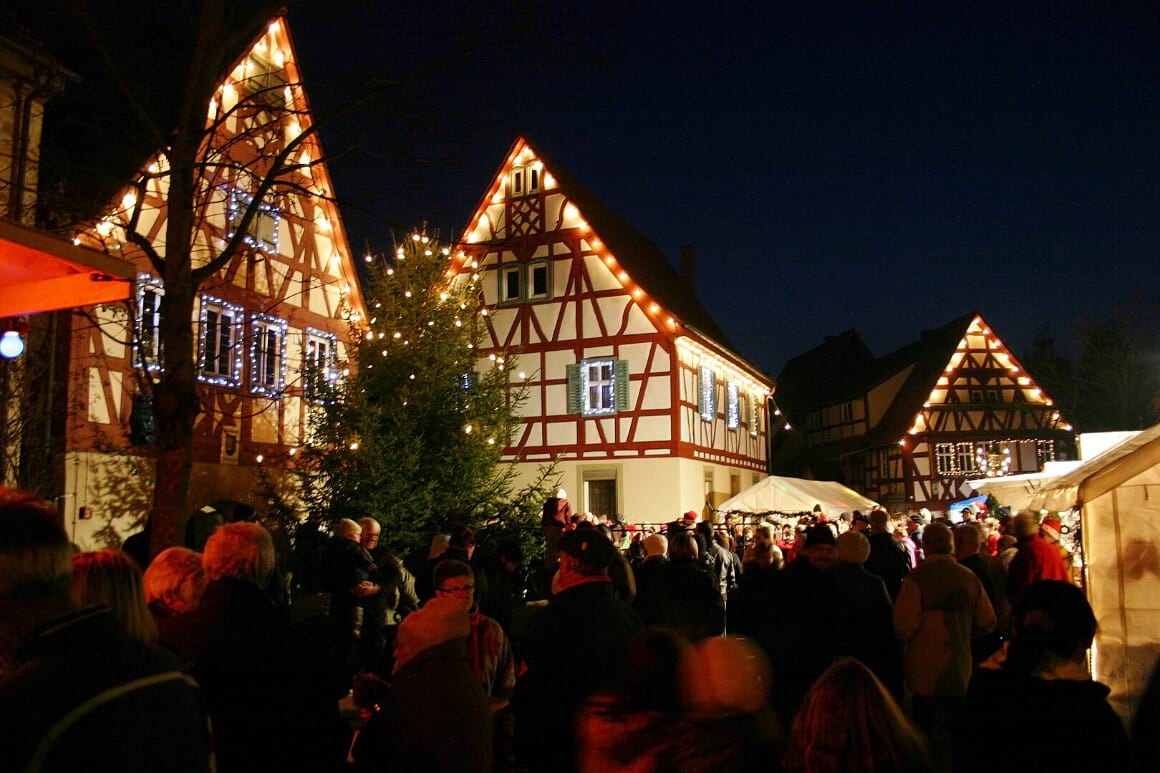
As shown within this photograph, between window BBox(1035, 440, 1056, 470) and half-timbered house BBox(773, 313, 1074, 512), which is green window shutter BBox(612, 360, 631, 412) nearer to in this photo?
half-timbered house BBox(773, 313, 1074, 512)

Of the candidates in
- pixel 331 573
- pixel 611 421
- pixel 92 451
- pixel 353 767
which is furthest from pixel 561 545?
pixel 611 421

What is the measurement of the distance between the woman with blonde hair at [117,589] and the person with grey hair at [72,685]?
270mm

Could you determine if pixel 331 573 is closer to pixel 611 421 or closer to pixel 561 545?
pixel 561 545

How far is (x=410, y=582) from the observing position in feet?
30.3

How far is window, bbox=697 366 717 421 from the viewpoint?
27781mm

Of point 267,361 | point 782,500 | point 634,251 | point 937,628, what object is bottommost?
point 937,628

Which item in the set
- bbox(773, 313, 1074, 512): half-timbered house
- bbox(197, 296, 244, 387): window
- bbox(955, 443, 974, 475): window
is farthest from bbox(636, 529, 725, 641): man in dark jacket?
bbox(955, 443, 974, 475): window

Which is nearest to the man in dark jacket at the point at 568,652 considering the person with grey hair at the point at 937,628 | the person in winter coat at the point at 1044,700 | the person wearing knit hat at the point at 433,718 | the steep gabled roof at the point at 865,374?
the person wearing knit hat at the point at 433,718

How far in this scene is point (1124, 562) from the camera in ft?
23.6

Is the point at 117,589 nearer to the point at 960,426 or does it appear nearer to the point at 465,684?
the point at 465,684

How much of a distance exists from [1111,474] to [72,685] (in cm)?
729

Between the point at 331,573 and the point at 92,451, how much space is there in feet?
26.8

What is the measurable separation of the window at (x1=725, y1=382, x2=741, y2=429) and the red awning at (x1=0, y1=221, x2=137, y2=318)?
85.7ft

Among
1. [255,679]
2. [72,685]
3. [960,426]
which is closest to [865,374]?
[960,426]
